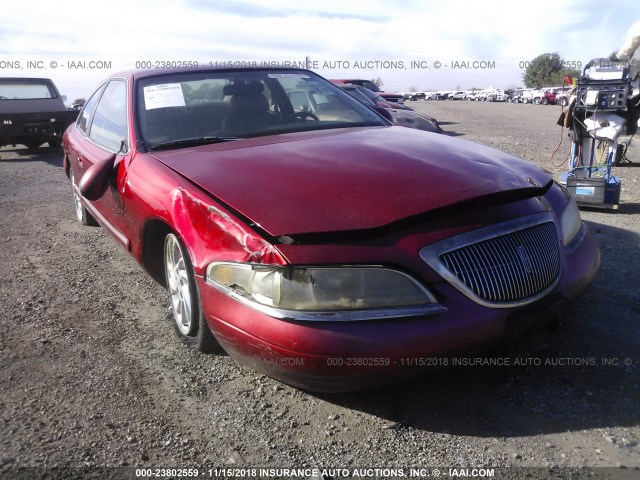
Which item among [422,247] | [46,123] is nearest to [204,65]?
[422,247]

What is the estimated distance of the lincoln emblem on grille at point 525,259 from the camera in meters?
2.46

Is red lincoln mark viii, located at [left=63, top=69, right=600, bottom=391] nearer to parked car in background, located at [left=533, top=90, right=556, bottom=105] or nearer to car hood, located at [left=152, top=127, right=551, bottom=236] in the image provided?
car hood, located at [left=152, top=127, right=551, bottom=236]

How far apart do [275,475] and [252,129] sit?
216cm

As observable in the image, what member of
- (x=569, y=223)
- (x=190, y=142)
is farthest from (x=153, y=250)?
(x=569, y=223)

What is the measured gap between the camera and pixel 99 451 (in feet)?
7.59

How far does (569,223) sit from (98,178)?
2.72m

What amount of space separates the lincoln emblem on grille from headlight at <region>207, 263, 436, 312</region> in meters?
0.49

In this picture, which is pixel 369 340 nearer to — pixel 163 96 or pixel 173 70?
pixel 163 96

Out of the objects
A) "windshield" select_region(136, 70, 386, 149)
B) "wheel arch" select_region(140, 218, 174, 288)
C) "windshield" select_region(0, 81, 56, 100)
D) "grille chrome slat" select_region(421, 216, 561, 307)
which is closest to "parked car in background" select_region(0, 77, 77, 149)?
"windshield" select_region(0, 81, 56, 100)

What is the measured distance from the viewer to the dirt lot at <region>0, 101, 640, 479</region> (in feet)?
7.29

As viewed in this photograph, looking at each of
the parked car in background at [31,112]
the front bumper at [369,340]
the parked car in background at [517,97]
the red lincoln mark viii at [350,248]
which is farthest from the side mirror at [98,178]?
the parked car in background at [517,97]

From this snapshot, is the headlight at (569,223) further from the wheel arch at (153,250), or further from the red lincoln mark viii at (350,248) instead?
the wheel arch at (153,250)

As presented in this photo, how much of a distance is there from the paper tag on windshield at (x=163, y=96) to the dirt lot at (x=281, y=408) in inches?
50.8

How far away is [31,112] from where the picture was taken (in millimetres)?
12188
